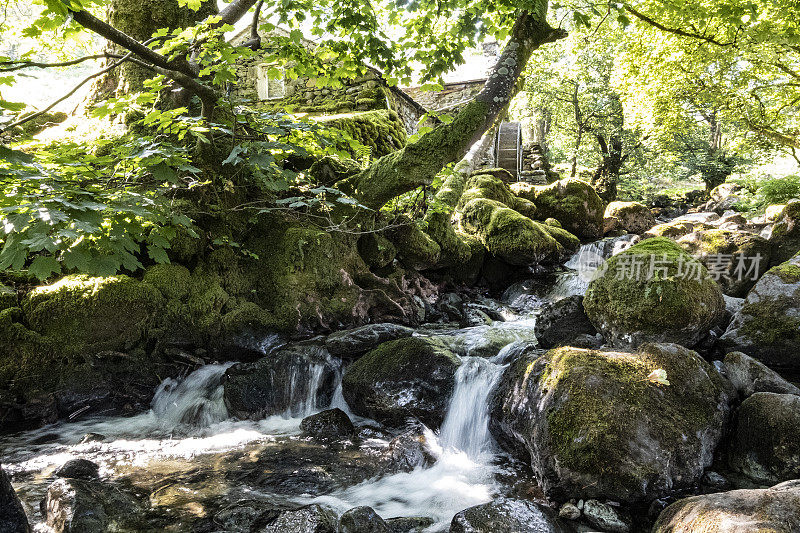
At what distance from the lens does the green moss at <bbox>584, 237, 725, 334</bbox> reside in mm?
4633

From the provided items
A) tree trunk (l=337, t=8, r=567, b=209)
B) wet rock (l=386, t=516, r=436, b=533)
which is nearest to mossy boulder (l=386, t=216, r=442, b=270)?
tree trunk (l=337, t=8, r=567, b=209)

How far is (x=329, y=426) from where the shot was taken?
199 inches

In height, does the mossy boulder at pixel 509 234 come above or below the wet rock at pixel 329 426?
above

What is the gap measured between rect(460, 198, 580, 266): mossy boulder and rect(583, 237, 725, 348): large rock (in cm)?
530

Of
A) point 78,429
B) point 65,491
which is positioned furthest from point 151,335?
point 65,491

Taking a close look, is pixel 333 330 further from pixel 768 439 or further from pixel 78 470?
pixel 768 439

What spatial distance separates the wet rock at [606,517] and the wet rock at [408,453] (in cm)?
161

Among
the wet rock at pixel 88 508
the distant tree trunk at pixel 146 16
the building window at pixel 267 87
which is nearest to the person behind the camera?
the wet rock at pixel 88 508

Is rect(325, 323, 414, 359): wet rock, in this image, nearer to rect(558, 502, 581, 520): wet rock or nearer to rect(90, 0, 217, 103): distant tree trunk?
rect(558, 502, 581, 520): wet rock

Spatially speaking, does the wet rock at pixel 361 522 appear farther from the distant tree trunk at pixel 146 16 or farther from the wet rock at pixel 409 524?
the distant tree trunk at pixel 146 16

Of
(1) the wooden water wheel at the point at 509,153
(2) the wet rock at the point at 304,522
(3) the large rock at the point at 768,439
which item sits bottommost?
(2) the wet rock at the point at 304,522

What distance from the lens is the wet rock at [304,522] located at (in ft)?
10.0

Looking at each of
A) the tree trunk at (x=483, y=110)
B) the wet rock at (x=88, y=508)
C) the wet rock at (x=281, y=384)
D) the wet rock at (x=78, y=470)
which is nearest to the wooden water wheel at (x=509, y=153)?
the tree trunk at (x=483, y=110)

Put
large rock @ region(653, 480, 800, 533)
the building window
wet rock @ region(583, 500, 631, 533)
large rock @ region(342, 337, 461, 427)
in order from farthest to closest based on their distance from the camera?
the building window → large rock @ region(342, 337, 461, 427) → wet rock @ region(583, 500, 631, 533) → large rock @ region(653, 480, 800, 533)
